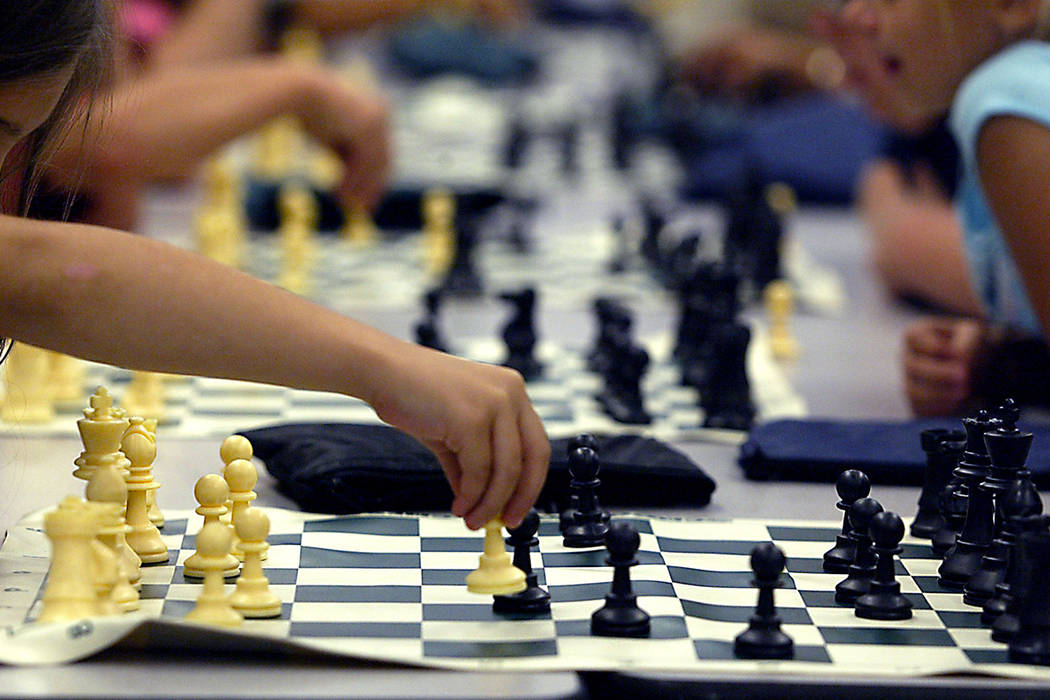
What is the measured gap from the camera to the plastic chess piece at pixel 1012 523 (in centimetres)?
97

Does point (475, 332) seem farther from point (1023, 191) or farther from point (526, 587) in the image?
point (526, 587)

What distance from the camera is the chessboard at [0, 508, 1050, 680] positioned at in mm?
885

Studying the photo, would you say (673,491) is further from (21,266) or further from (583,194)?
(583,194)

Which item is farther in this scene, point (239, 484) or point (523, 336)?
point (523, 336)

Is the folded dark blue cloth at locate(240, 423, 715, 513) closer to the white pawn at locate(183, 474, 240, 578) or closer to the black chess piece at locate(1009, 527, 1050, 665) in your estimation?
the white pawn at locate(183, 474, 240, 578)

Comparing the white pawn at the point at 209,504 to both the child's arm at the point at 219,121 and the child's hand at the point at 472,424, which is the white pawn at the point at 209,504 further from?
the child's arm at the point at 219,121

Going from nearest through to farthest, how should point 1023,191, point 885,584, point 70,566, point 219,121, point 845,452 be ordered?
point 70,566 → point 885,584 → point 845,452 → point 1023,191 → point 219,121

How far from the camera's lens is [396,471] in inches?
47.4

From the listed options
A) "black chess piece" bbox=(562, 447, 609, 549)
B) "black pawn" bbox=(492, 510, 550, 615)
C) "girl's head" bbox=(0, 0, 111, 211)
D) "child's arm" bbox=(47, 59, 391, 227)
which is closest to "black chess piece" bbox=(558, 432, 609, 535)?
"black chess piece" bbox=(562, 447, 609, 549)

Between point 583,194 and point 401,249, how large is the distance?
61cm

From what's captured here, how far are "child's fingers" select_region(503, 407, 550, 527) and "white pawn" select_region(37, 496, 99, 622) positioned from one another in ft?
0.87

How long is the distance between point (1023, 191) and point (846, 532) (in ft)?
1.81

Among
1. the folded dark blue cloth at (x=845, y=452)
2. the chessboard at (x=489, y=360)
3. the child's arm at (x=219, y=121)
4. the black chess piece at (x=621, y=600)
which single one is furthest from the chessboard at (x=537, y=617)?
the child's arm at (x=219, y=121)

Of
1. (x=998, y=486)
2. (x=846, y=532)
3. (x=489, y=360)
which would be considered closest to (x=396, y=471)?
(x=846, y=532)
